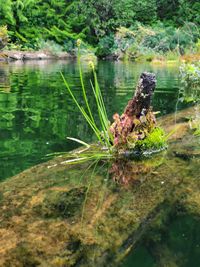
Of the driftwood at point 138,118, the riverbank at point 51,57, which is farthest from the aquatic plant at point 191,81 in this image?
the riverbank at point 51,57

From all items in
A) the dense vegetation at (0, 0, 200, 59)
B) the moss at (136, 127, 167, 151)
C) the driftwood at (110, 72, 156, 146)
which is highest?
the driftwood at (110, 72, 156, 146)

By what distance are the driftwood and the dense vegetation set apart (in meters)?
20.0

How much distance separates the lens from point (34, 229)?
2.39m


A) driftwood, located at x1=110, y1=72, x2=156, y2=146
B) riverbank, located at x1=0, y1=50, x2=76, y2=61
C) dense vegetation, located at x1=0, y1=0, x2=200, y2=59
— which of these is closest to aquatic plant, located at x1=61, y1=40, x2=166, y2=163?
driftwood, located at x1=110, y1=72, x2=156, y2=146

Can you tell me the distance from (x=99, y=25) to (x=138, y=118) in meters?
25.4

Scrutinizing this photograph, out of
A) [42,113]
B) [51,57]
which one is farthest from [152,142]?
[51,57]

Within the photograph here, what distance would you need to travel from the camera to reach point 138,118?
436 cm

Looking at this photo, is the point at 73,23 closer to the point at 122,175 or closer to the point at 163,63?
the point at 163,63

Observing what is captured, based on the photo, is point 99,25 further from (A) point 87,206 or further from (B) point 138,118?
(A) point 87,206

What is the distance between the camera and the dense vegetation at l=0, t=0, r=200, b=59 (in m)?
25.5

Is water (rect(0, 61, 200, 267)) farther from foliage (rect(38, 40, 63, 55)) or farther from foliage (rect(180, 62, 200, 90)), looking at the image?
foliage (rect(38, 40, 63, 55))

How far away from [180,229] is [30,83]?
372 inches

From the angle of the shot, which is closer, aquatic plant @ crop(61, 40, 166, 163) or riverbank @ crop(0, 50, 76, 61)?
aquatic plant @ crop(61, 40, 166, 163)

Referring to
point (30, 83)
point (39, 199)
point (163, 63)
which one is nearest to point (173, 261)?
point (39, 199)
